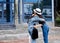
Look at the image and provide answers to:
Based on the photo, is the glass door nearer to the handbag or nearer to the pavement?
the pavement

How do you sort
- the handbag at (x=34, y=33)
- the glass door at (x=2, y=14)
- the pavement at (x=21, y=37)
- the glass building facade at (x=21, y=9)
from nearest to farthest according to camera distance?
the handbag at (x=34, y=33) < the pavement at (x=21, y=37) < the glass building facade at (x=21, y=9) < the glass door at (x=2, y=14)

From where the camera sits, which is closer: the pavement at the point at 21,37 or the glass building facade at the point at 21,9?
the pavement at the point at 21,37

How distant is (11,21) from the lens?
976 inches

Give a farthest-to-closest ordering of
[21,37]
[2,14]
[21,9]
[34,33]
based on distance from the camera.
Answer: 1. [2,14]
2. [21,9]
3. [21,37]
4. [34,33]

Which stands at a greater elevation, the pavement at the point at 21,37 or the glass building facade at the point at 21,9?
the glass building facade at the point at 21,9

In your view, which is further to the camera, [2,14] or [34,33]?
[2,14]

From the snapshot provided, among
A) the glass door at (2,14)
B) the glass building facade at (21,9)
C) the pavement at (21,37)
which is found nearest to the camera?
the pavement at (21,37)

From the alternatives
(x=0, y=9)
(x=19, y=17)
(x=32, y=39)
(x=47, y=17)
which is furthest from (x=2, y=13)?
(x=32, y=39)

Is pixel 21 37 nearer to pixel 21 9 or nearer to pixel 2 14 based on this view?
pixel 21 9

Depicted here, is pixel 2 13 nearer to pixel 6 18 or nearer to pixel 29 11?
pixel 6 18

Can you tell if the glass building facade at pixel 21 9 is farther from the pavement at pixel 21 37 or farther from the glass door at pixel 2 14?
the pavement at pixel 21 37

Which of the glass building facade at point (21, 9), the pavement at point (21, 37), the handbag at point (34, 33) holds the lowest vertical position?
the pavement at point (21, 37)

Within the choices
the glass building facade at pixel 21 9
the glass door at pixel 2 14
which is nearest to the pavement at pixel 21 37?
the glass building facade at pixel 21 9

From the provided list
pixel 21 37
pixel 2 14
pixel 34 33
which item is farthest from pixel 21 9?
pixel 34 33
